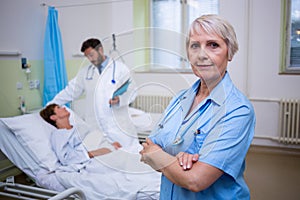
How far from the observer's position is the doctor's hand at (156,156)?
80 cm

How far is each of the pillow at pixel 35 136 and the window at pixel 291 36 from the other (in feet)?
6.79

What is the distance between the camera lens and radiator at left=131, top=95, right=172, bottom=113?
113cm

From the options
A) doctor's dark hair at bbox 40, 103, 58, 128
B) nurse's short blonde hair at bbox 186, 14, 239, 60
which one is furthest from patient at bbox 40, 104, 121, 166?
nurse's short blonde hair at bbox 186, 14, 239, 60

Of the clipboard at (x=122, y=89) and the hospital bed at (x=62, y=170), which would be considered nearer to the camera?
the clipboard at (x=122, y=89)

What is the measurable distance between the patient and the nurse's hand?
3.56 feet

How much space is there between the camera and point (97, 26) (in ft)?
7.70

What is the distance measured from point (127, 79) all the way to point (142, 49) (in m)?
0.15

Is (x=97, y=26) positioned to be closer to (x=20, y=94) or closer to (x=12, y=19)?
(x=12, y=19)

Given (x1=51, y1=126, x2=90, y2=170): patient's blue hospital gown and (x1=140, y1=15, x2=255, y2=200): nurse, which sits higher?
(x1=140, y1=15, x2=255, y2=200): nurse

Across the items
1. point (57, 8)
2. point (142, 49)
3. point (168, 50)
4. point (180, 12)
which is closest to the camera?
point (168, 50)

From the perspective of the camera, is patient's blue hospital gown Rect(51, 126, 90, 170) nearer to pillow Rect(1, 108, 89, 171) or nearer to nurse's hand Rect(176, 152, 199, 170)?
pillow Rect(1, 108, 89, 171)

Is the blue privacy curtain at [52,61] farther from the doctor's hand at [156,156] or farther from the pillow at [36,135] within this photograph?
the doctor's hand at [156,156]

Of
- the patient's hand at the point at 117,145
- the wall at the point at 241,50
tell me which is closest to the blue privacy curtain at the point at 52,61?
the wall at the point at 241,50

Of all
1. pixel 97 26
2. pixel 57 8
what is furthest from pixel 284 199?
pixel 57 8
